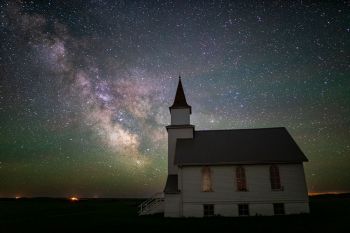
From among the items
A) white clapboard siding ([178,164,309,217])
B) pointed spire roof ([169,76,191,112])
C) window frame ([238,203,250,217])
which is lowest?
window frame ([238,203,250,217])

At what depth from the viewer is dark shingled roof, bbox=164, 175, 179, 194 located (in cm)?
2784

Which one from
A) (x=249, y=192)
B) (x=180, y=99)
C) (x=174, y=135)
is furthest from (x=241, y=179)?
(x=180, y=99)

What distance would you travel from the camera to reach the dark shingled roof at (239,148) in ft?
89.9

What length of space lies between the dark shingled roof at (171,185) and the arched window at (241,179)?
6328mm

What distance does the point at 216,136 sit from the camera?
32969 mm

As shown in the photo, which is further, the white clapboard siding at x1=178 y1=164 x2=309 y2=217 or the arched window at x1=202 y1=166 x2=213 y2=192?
the arched window at x1=202 y1=166 x2=213 y2=192

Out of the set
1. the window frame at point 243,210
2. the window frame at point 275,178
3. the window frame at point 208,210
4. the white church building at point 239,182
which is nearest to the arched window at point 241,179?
Result: the white church building at point 239,182

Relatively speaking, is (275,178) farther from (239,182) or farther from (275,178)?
(239,182)

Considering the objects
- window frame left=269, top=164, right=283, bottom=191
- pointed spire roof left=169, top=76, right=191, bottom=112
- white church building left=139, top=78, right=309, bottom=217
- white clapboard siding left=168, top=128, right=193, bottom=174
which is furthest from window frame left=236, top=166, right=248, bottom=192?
pointed spire roof left=169, top=76, right=191, bottom=112

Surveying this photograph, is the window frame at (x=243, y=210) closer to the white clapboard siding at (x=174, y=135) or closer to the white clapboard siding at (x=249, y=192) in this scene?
the white clapboard siding at (x=249, y=192)

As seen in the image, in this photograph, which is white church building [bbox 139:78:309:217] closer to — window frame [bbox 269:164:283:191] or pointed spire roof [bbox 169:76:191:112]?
window frame [bbox 269:164:283:191]

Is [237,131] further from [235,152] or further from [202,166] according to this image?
[202,166]

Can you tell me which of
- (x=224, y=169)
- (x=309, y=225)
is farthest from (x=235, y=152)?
(x=309, y=225)

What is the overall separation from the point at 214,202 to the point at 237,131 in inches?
406
